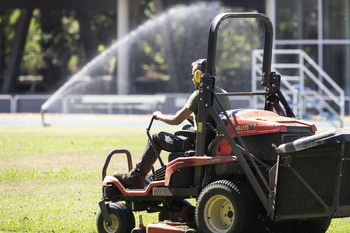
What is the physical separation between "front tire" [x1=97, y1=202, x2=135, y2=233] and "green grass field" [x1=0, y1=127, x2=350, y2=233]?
1.17 feet

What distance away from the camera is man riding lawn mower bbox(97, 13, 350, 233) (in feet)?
20.9

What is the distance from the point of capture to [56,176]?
42.6 ft

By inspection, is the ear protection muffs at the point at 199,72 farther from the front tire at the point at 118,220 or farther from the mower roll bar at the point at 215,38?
the front tire at the point at 118,220

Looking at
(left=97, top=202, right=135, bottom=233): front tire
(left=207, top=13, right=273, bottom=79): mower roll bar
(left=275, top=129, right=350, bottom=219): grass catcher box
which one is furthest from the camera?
(left=97, top=202, right=135, bottom=233): front tire

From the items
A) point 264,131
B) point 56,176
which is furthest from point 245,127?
point 56,176

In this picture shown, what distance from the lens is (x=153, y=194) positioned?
7523mm

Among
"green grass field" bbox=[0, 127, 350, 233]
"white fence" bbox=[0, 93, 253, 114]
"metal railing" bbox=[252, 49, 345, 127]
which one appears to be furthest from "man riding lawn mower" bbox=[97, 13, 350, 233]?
"white fence" bbox=[0, 93, 253, 114]

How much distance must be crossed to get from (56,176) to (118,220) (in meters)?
5.27

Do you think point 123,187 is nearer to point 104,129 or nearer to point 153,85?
point 104,129

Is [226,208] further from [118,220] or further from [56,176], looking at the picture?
[56,176]

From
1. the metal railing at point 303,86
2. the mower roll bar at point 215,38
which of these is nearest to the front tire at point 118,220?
the mower roll bar at point 215,38

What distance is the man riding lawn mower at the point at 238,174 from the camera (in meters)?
6.36

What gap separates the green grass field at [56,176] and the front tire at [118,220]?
0.36 m

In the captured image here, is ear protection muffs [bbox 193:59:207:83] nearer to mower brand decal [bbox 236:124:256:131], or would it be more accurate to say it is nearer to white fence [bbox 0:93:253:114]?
mower brand decal [bbox 236:124:256:131]
